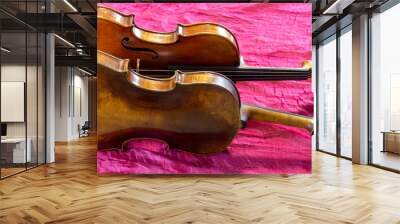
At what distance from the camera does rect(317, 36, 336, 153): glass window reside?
28.3 feet

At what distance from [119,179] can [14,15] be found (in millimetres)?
3011

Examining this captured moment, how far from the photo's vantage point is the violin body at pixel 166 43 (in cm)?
503

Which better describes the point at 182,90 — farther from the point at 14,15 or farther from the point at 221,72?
the point at 14,15

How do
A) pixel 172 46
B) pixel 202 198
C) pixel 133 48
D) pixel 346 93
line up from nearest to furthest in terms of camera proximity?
1. pixel 202 198
2. pixel 172 46
3. pixel 133 48
4. pixel 346 93

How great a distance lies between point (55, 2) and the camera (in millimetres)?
6855

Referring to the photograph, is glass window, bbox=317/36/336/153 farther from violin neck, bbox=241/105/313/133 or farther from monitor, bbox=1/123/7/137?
monitor, bbox=1/123/7/137

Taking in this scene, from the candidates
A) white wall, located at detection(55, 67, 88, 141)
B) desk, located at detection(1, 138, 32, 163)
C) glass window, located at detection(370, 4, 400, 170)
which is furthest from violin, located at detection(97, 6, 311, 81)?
white wall, located at detection(55, 67, 88, 141)

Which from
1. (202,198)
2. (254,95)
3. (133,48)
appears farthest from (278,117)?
(133,48)

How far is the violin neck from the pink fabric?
0.08m

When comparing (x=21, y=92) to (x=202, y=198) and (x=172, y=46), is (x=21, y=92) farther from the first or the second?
(x=202, y=198)

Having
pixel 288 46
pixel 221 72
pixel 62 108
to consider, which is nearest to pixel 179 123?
pixel 221 72

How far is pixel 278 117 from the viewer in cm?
555

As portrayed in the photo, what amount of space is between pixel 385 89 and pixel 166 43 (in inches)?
160

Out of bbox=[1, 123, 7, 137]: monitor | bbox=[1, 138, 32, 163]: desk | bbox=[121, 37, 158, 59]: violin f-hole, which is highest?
bbox=[121, 37, 158, 59]: violin f-hole
